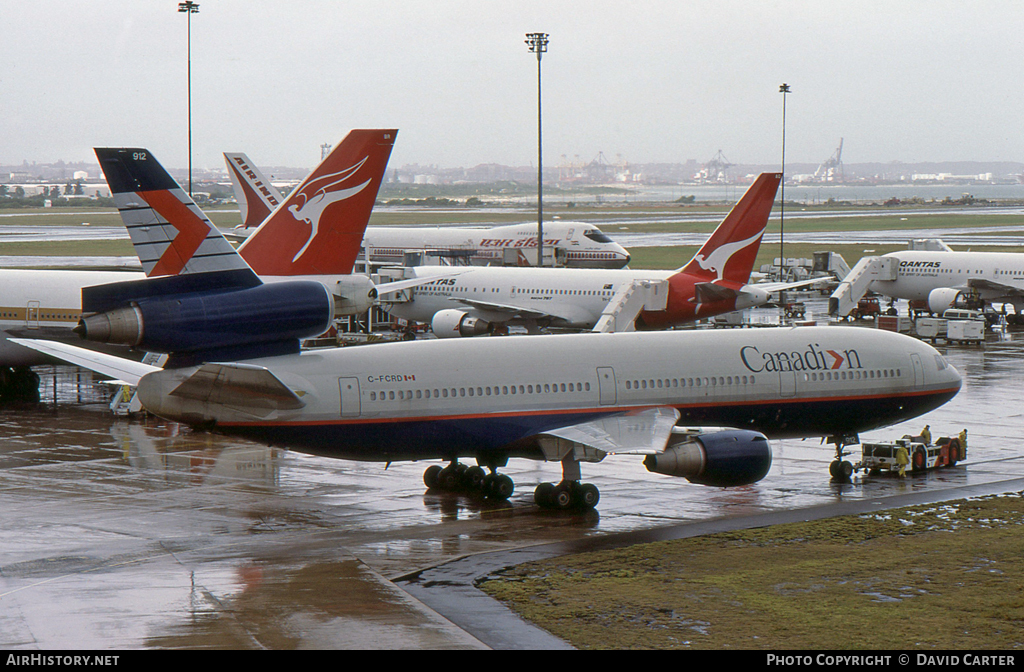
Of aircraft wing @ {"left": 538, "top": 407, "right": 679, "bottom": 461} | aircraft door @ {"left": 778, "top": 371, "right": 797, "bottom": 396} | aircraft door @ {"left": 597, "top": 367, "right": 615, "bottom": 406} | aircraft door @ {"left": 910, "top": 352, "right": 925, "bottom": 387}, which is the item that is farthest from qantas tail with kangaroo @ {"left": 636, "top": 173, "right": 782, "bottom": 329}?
aircraft wing @ {"left": 538, "top": 407, "right": 679, "bottom": 461}

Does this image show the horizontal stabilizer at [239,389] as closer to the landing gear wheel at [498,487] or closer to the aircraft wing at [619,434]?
the landing gear wheel at [498,487]

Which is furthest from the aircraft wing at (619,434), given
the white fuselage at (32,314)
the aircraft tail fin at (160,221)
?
the white fuselage at (32,314)

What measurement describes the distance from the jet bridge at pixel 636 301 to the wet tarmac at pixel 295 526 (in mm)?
14318

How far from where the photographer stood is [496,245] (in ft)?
280

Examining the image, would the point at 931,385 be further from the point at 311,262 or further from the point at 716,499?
the point at 311,262

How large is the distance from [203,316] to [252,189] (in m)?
48.8

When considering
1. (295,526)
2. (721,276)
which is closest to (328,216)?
(295,526)

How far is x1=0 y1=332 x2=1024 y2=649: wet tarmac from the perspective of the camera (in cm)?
1875

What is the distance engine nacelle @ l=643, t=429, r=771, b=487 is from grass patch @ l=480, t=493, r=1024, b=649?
161 cm

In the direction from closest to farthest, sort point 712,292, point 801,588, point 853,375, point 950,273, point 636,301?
point 801,588, point 853,375, point 636,301, point 712,292, point 950,273

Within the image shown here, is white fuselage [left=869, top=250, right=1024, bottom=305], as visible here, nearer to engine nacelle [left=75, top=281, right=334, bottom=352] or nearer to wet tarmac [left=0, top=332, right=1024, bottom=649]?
wet tarmac [left=0, top=332, right=1024, bottom=649]

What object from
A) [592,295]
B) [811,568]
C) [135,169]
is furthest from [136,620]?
[592,295]

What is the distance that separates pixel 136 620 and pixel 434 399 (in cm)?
1014

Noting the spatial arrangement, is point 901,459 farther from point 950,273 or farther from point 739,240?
point 950,273
